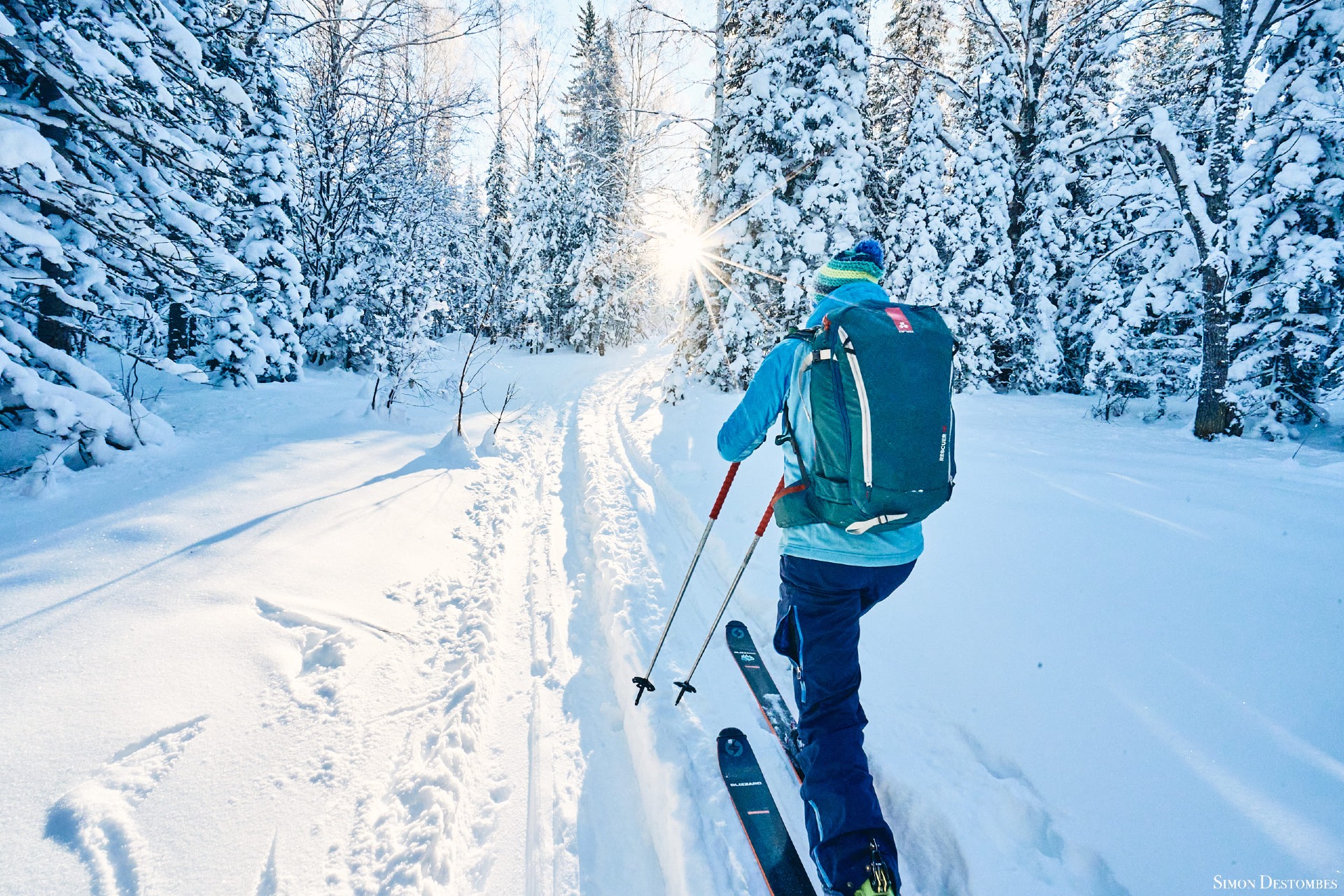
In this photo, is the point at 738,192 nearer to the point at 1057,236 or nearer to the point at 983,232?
the point at 983,232

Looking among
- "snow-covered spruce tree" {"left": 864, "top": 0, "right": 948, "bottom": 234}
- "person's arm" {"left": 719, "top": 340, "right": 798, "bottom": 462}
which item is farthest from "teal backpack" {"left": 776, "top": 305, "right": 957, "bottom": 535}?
"snow-covered spruce tree" {"left": 864, "top": 0, "right": 948, "bottom": 234}

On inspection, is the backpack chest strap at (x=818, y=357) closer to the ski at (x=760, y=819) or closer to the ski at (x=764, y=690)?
the ski at (x=764, y=690)

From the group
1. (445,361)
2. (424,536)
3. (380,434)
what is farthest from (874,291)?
(445,361)

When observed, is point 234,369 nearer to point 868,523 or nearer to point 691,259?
point 691,259

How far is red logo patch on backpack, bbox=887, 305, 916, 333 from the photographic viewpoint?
6.20ft

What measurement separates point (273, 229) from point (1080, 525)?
14.8 meters

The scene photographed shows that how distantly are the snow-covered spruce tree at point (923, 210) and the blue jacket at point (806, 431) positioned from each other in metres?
14.4

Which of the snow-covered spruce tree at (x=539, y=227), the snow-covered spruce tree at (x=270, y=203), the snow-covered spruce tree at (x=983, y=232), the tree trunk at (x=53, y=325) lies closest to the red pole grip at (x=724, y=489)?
the tree trunk at (x=53, y=325)

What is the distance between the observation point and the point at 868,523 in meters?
1.94

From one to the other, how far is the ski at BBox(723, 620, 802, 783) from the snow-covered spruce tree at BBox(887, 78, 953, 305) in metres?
13.8

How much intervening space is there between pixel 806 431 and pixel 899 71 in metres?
20.8

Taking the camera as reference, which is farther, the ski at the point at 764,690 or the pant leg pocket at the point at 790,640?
the ski at the point at 764,690

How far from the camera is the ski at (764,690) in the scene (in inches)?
109

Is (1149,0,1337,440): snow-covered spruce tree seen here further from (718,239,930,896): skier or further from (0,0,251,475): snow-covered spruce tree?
(0,0,251,475): snow-covered spruce tree
